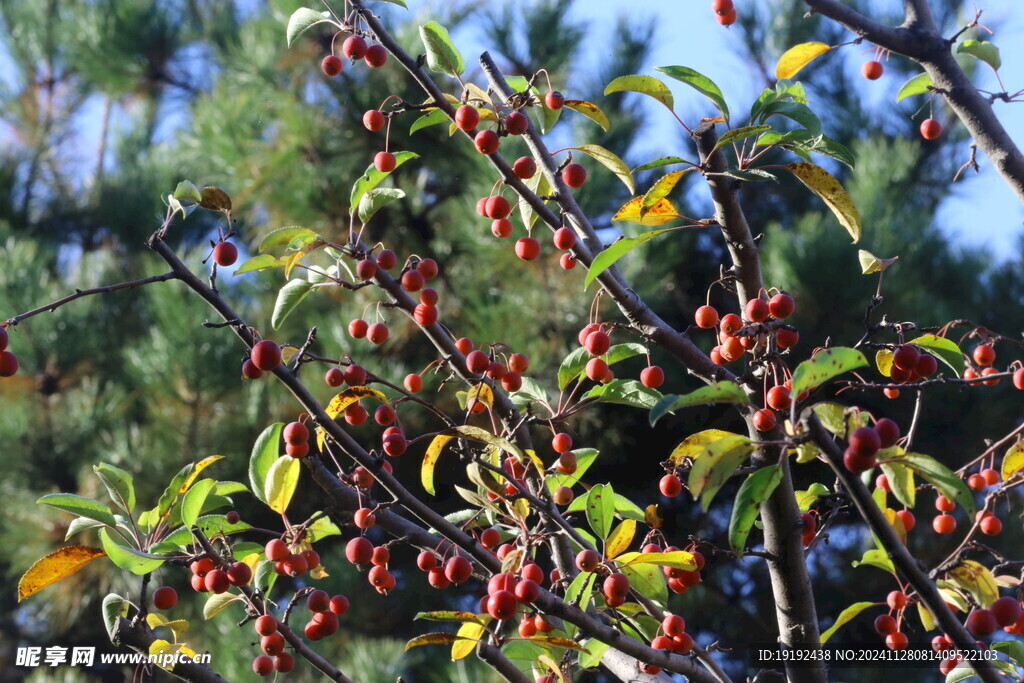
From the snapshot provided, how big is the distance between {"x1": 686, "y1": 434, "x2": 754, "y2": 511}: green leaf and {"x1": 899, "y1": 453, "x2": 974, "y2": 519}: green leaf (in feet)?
0.40

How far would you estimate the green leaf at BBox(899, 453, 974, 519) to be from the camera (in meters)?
0.70

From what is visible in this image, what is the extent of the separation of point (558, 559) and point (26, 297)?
3.43 meters

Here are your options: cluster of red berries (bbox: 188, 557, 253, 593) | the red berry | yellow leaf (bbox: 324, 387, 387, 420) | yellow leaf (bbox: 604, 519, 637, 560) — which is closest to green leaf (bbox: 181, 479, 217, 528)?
cluster of red berries (bbox: 188, 557, 253, 593)

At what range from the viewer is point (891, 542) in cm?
64

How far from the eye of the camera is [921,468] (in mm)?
712

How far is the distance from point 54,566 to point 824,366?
834 mm

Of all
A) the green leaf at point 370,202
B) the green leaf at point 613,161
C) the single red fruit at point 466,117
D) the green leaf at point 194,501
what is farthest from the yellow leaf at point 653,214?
the green leaf at point 194,501

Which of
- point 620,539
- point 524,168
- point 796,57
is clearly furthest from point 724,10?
point 620,539

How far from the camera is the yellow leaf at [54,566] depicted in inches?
38.6

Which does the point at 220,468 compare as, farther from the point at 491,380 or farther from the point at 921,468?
the point at 921,468

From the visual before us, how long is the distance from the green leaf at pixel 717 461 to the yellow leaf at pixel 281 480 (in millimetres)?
446

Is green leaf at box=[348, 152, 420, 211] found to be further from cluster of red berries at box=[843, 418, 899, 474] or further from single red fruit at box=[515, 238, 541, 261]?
cluster of red berries at box=[843, 418, 899, 474]

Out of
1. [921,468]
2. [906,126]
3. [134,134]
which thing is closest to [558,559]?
[921,468]

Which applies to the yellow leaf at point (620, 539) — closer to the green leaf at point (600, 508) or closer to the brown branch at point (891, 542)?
the green leaf at point (600, 508)
